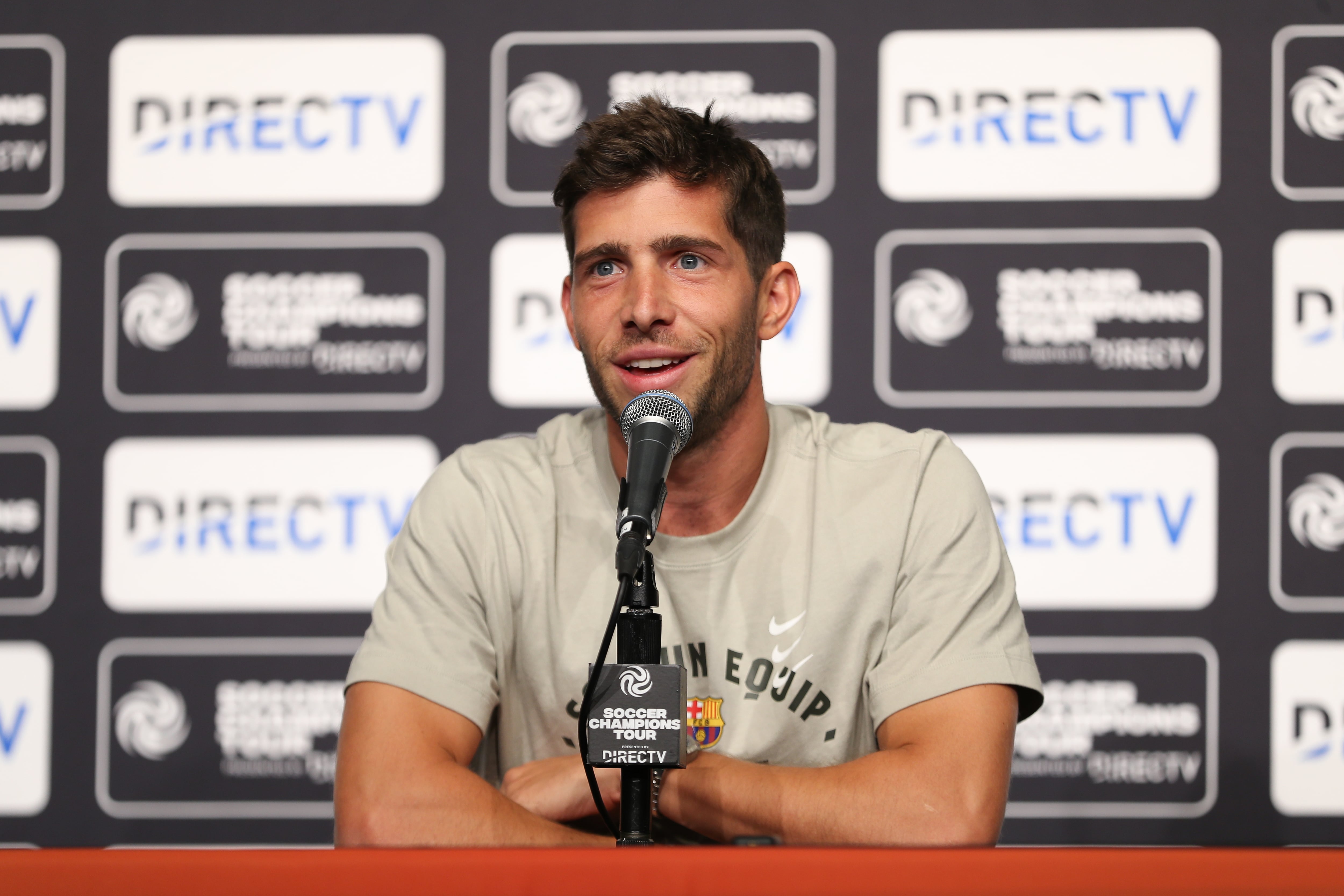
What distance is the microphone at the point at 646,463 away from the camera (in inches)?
34.3

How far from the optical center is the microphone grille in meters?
0.97

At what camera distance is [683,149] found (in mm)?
1406

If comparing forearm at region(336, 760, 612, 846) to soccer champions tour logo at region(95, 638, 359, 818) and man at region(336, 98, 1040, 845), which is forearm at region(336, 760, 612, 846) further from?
soccer champions tour logo at region(95, 638, 359, 818)

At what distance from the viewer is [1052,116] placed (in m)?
2.22

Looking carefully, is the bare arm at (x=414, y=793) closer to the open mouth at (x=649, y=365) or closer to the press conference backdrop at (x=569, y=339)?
the open mouth at (x=649, y=365)

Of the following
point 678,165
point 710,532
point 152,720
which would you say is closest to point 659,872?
point 710,532

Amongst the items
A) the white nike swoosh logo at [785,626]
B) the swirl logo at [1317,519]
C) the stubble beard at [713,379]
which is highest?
the stubble beard at [713,379]

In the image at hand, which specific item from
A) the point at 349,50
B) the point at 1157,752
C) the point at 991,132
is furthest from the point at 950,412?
the point at 349,50

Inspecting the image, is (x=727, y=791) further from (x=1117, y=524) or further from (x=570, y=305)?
(x=1117, y=524)

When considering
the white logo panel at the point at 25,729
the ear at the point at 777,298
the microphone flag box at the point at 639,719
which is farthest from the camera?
the white logo panel at the point at 25,729

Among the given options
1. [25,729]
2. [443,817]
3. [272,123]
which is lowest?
[25,729]

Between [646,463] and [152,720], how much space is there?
1.83 metres

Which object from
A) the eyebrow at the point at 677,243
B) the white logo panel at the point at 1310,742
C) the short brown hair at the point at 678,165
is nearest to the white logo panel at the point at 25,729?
the short brown hair at the point at 678,165

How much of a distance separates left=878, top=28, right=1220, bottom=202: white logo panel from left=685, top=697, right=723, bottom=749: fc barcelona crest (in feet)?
4.26
